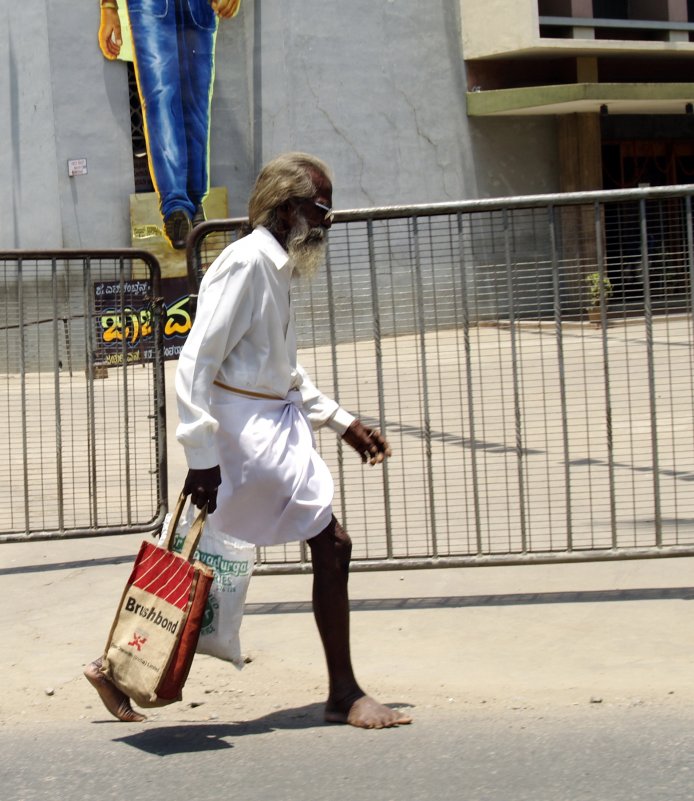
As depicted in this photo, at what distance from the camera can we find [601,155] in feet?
73.3

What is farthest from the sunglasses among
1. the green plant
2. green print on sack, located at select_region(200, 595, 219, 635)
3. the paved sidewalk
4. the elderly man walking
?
the green plant

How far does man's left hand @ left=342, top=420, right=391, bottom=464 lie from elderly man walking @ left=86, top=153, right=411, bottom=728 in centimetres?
20

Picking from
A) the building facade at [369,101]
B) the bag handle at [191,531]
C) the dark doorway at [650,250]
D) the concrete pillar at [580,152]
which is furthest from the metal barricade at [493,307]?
the concrete pillar at [580,152]

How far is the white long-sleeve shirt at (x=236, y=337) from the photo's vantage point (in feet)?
13.4

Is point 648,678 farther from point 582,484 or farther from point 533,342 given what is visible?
point 582,484

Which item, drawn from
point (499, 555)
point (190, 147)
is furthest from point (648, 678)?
point (190, 147)

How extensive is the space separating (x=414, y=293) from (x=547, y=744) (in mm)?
2394

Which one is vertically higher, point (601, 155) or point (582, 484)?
point (601, 155)

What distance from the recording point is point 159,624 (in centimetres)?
409

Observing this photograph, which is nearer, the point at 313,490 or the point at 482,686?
the point at 313,490

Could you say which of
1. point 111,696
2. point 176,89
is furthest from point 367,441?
point 176,89

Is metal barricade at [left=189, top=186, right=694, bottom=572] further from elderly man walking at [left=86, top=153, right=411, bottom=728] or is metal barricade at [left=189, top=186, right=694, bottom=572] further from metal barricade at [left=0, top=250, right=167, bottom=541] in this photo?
elderly man walking at [left=86, top=153, right=411, bottom=728]

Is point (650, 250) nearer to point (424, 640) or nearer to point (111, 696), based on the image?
point (424, 640)

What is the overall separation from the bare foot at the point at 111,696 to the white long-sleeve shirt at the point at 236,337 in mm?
801
